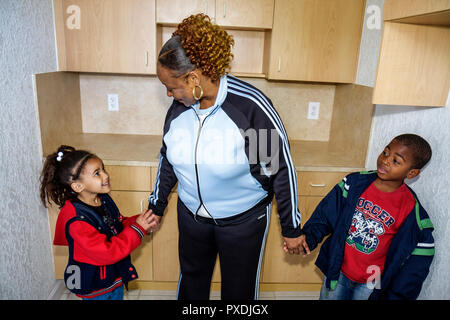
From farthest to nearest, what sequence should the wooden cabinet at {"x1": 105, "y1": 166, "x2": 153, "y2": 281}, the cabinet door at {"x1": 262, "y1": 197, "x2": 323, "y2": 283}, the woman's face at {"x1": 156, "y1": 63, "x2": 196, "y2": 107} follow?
the cabinet door at {"x1": 262, "y1": 197, "x2": 323, "y2": 283} → the wooden cabinet at {"x1": 105, "y1": 166, "x2": 153, "y2": 281} → the woman's face at {"x1": 156, "y1": 63, "x2": 196, "y2": 107}

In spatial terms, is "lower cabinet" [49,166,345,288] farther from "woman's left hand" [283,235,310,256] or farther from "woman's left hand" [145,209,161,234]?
"woman's left hand" [283,235,310,256]

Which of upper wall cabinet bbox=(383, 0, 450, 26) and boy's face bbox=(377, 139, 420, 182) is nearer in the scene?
upper wall cabinet bbox=(383, 0, 450, 26)

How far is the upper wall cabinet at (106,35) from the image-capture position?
1907mm

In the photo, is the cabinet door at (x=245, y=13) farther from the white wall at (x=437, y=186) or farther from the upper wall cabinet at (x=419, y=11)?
the white wall at (x=437, y=186)

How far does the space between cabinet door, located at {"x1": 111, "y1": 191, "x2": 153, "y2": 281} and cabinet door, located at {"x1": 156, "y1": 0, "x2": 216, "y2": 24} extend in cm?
100

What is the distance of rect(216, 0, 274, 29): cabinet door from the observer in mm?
1911

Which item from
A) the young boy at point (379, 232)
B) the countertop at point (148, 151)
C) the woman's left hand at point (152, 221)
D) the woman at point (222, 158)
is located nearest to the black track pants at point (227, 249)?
the woman at point (222, 158)

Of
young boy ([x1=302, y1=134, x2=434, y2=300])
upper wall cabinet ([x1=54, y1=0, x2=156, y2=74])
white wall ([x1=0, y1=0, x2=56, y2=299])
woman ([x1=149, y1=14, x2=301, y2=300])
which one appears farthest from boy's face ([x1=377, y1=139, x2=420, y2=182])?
white wall ([x1=0, y1=0, x2=56, y2=299])

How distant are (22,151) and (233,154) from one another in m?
1.02

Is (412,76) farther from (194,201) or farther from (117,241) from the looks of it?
(117,241)

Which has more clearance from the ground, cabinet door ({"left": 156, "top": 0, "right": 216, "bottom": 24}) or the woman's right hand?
cabinet door ({"left": 156, "top": 0, "right": 216, "bottom": 24})

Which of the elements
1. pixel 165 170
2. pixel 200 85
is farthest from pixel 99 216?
pixel 200 85

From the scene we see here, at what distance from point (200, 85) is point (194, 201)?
46cm

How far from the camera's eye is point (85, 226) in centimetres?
131
